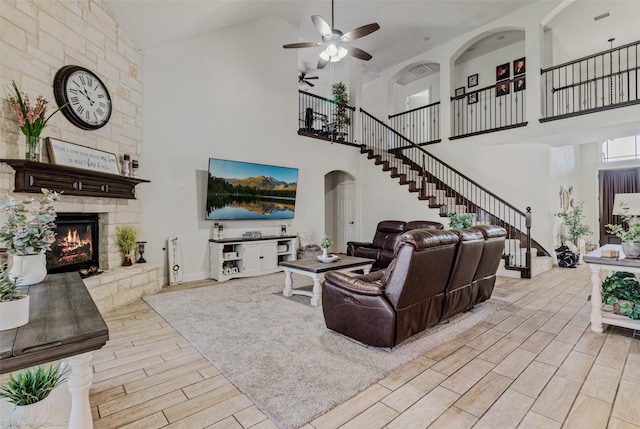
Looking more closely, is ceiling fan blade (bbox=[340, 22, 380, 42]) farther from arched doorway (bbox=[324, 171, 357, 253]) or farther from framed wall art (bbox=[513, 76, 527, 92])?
framed wall art (bbox=[513, 76, 527, 92])

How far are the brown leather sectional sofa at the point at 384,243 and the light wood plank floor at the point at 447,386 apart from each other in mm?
2738

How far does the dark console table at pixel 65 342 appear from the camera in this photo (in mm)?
1137

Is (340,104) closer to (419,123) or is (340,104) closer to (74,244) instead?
(419,123)

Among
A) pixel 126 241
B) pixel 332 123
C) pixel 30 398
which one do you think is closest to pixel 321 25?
pixel 332 123

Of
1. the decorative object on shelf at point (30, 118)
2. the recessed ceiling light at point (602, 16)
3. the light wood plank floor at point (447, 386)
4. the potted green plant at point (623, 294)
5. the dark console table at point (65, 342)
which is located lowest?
the light wood plank floor at point (447, 386)

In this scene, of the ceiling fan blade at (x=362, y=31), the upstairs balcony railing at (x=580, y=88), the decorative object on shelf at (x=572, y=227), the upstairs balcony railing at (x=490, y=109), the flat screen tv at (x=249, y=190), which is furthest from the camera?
the upstairs balcony railing at (x=490, y=109)

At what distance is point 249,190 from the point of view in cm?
616

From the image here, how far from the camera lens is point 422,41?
811cm

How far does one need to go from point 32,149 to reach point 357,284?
11.6 feet

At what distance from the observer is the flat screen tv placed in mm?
5652

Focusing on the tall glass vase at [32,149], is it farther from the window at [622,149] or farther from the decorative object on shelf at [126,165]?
the window at [622,149]

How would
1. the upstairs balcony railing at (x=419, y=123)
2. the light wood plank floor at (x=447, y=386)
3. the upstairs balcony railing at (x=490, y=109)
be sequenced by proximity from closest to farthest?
the light wood plank floor at (x=447, y=386) → the upstairs balcony railing at (x=490, y=109) → the upstairs balcony railing at (x=419, y=123)

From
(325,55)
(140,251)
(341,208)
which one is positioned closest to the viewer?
(140,251)

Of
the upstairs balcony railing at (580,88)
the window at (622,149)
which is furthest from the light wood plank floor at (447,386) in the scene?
the window at (622,149)
